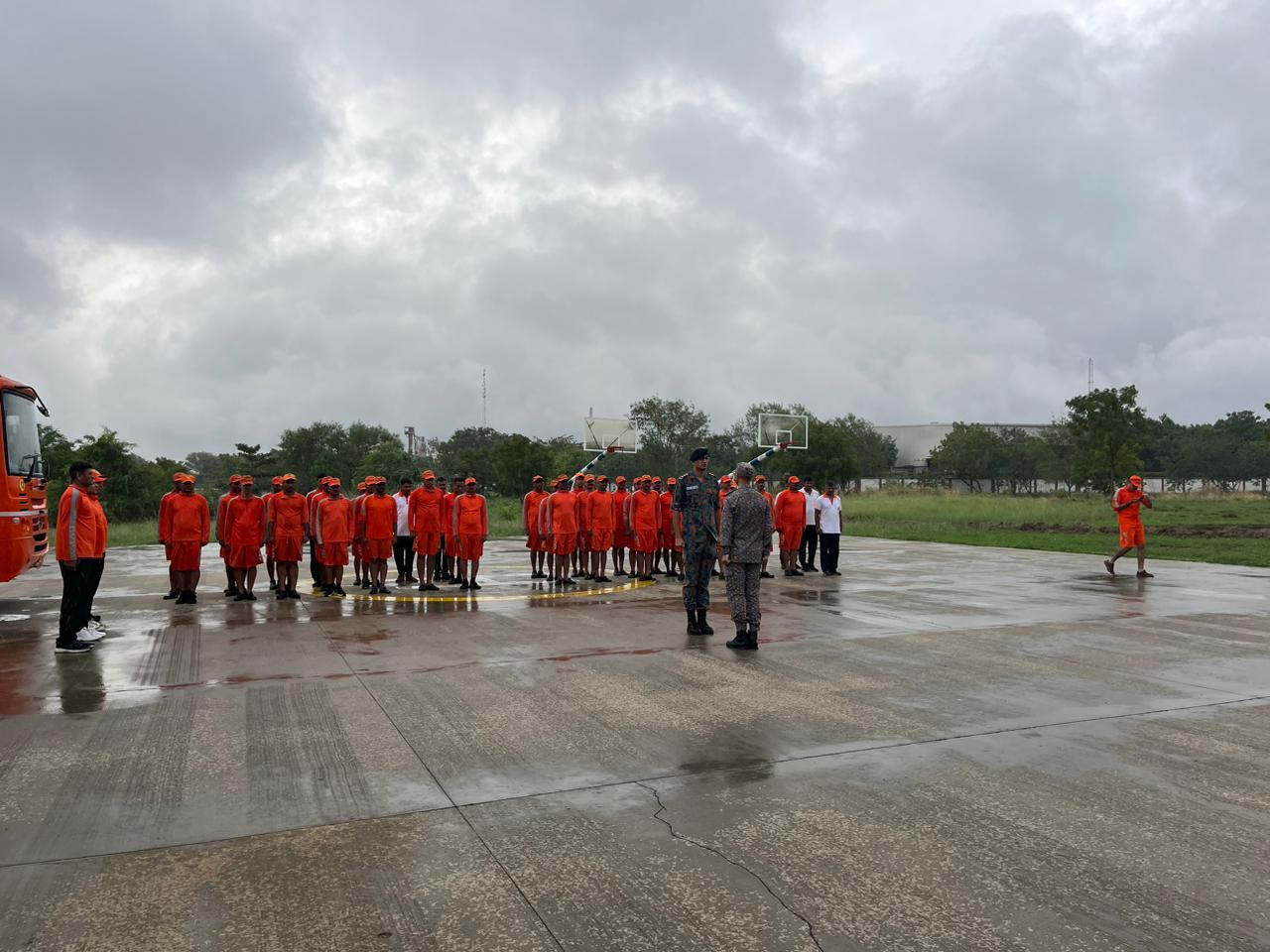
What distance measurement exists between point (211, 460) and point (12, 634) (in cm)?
14619

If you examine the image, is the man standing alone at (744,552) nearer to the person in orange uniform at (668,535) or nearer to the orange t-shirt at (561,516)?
the orange t-shirt at (561,516)

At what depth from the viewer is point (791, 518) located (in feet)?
55.3

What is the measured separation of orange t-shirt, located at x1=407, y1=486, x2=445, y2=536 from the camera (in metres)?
14.6

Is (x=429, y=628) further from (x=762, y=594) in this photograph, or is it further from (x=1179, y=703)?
(x=1179, y=703)

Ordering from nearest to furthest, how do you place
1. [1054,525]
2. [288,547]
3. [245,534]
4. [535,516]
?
[245,534] → [288,547] → [535,516] → [1054,525]

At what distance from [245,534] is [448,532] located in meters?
3.07

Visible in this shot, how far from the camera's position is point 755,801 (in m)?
4.74

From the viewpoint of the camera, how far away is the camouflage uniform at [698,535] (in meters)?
10.0

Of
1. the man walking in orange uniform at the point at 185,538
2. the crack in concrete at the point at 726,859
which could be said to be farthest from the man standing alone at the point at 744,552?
the man walking in orange uniform at the point at 185,538

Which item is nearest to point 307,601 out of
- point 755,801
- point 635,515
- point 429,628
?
point 429,628

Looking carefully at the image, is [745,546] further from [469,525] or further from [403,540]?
[403,540]

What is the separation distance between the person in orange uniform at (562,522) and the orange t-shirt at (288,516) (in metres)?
3.64

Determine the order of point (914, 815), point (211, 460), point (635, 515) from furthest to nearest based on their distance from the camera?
point (211, 460)
point (635, 515)
point (914, 815)

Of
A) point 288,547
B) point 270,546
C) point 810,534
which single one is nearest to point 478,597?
point 288,547
